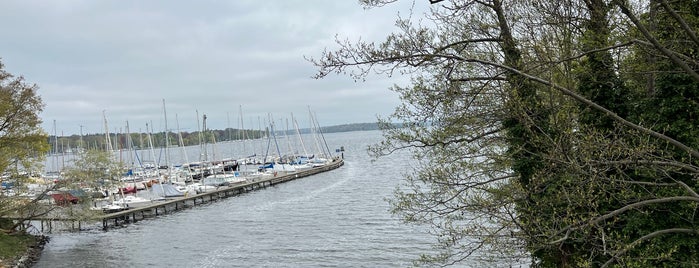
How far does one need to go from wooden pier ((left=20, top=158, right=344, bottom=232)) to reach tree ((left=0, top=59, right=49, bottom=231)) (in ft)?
13.3

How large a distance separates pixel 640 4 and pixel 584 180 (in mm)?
4269

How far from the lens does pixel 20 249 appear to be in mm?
29062

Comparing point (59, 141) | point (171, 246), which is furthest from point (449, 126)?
point (59, 141)

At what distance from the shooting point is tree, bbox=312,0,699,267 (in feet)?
25.6

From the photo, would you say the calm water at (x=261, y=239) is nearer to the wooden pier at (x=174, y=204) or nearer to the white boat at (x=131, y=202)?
the wooden pier at (x=174, y=204)

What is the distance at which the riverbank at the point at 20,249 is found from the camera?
1046 inches

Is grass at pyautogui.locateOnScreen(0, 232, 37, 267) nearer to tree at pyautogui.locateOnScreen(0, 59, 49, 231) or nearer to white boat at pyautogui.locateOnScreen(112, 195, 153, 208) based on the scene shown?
tree at pyautogui.locateOnScreen(0, 59, 49, 231)

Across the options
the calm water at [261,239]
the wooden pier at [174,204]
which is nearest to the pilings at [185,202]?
the wooden pier at [174,204]

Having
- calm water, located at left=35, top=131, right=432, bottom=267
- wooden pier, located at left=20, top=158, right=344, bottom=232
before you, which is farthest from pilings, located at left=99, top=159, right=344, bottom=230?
calm water, located at left=35, top=131, right=432, bottom=267

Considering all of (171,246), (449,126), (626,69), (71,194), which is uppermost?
(626,69)

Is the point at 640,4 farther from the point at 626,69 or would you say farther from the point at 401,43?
the point at 401,43

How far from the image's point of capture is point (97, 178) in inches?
1401

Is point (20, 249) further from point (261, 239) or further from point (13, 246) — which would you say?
point (261, 239)

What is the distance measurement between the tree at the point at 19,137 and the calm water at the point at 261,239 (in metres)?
4.63
